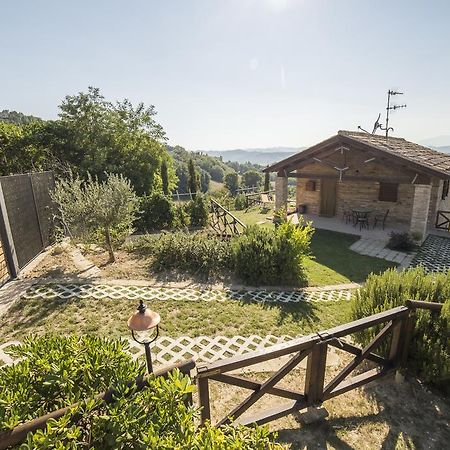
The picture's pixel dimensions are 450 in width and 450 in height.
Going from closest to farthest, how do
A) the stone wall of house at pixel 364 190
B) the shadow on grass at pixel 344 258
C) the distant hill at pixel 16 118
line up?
1. the shadow on grass at pixel 344 258
2. the stone wall of house at pixel 364 190
3. the distant hill at pixel 16 118

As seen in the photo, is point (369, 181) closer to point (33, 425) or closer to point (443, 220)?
point (443, 220)

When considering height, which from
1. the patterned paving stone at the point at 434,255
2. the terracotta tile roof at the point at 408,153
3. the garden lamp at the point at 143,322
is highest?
the terracotta tile roof at the point at 408,153

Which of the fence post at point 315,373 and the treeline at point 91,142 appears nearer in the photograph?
the fence post at point 315,373

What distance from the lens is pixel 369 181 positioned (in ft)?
47.7

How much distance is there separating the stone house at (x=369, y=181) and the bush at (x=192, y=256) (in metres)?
8.17

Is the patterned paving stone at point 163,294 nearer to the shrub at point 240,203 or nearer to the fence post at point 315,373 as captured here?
the fence post at point 315,373

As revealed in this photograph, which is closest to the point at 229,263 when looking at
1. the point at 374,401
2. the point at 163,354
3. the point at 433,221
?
the point at 163,354

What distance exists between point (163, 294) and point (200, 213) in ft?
30.9

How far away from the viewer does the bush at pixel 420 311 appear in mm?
4027

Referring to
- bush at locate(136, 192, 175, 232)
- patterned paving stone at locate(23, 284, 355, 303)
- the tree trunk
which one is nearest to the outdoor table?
patterned paving stone at locate(23, 284, 355, 303)

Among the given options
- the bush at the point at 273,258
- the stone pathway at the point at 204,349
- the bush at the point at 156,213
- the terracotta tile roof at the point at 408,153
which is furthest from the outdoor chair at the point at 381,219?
the stone pathway at the point at 204,349

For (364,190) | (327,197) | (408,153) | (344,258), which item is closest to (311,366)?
(344,258)

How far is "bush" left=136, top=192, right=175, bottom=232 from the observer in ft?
50.2

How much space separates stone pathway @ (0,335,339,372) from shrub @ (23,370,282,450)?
9.23ft
